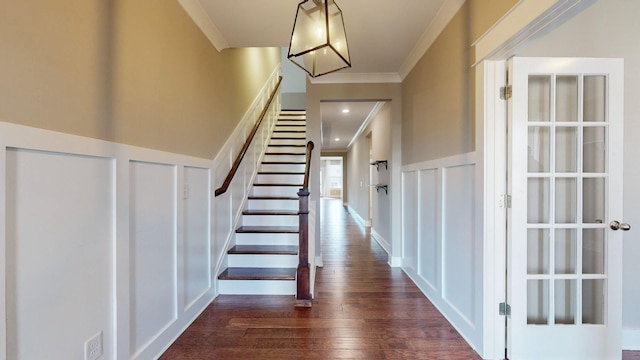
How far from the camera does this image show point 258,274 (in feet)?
8.70

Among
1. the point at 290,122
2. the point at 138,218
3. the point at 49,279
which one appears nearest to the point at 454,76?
the point at 138,218

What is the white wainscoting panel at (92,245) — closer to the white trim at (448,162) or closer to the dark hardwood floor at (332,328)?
the dark hardwood floor at (332,328)

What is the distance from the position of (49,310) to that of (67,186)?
48 centimetres

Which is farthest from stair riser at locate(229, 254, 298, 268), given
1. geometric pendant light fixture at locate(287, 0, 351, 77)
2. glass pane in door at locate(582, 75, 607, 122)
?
glass pane in door at locate(582, 75, 607, 122)

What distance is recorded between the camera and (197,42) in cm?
219

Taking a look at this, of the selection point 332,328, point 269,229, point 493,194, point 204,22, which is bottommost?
point 332,328

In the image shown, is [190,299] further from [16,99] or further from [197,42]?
[197,42]

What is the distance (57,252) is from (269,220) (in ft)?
7.42

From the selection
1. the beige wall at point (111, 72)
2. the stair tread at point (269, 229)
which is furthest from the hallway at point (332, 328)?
the beige wall at point (111, 72)

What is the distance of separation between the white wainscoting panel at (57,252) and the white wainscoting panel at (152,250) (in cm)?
18

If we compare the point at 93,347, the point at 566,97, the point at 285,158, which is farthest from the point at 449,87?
the point at 285,158

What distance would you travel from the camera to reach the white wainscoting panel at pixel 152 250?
1.50 metres

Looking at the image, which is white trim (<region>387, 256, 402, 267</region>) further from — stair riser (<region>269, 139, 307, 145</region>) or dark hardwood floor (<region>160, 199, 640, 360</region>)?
stair riser (<region>269, 139, 307, 145</region>)

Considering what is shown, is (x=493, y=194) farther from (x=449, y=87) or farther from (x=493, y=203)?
(x=449, y=87)
